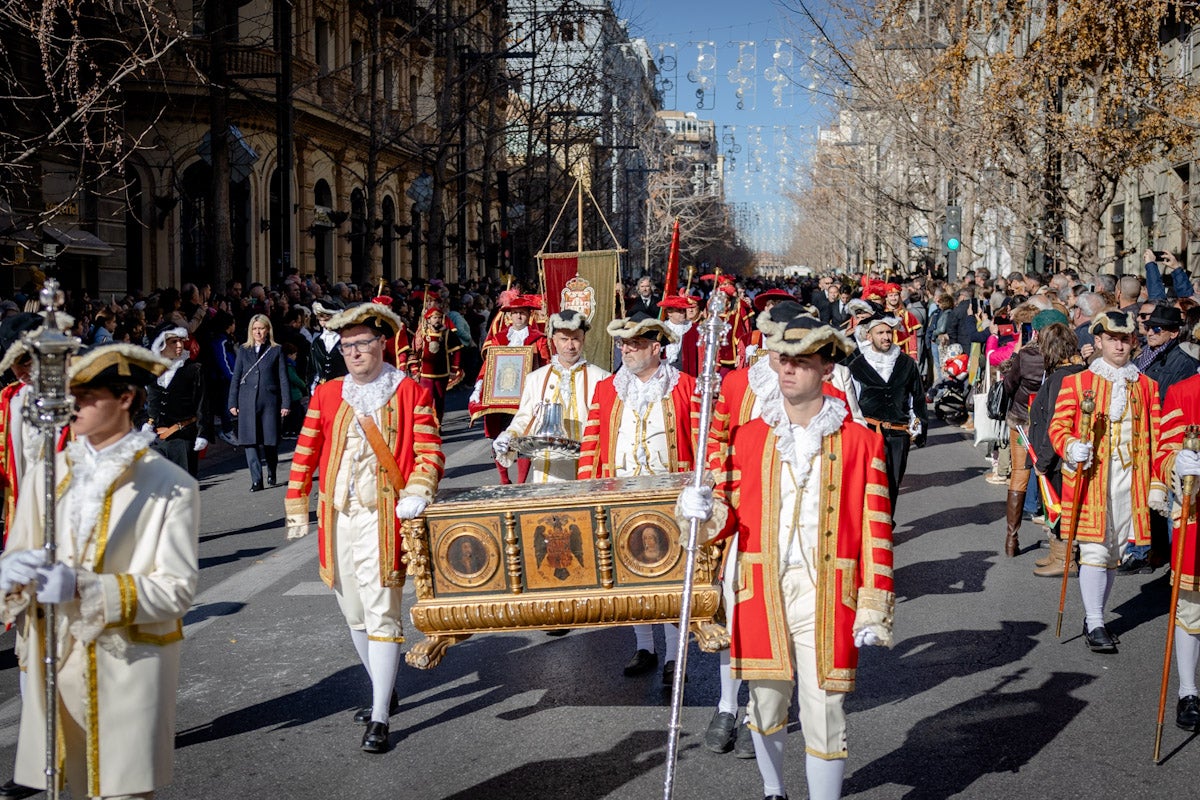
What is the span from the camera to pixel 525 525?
575 cm

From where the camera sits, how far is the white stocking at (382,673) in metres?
6.01

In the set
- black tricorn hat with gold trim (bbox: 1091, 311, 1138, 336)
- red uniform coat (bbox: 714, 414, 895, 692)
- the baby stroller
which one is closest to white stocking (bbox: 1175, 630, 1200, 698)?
black tricorn hat with gold trim (bbox: 1091, 311, 1138, 336)

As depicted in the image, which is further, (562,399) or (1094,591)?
(562,399)

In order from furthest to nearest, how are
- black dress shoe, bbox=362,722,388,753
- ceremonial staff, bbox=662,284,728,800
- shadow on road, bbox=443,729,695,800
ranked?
1. black dress shoe, bbox=362,722,388,753
2. shadow on road, bbox=443,729,695,800
3. ceremonial staff, bbox=662,284,728,800

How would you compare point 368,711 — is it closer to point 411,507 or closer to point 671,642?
point 411,507

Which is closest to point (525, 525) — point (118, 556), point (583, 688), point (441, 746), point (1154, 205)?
point (441, 746)

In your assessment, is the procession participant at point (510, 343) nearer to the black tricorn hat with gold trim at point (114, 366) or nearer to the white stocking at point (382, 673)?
the white stocking at point (382, 673)

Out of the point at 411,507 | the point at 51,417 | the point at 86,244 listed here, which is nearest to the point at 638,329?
the point at 411,507

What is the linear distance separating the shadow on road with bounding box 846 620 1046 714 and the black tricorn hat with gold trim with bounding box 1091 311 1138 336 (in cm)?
178

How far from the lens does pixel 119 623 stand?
3.83 metres

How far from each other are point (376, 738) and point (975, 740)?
102 inches

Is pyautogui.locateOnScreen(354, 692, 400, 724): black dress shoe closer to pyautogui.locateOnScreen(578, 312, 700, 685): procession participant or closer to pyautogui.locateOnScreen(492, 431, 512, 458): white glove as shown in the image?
pyautogui.locateOnScreen(578, 312, 700, 685): procession participant

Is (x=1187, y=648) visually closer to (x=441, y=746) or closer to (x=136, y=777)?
(x=441, y=746)

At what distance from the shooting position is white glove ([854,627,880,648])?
4609mm
